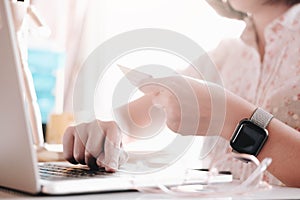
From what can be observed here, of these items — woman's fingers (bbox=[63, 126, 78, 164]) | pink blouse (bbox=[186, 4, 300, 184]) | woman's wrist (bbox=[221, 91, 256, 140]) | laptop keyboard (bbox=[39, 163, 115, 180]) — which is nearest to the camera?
laptop keyboard (bbox=[39, 163, 115, 180])

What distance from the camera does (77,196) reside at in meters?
0.60

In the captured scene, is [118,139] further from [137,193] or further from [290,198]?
[290,198]

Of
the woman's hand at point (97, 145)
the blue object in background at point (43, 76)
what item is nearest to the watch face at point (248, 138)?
the woman's hand at point (97, 145)

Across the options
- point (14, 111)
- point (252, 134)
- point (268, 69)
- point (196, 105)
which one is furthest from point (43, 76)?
point (14, 111)

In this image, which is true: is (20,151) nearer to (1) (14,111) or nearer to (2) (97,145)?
(1) (14,111)

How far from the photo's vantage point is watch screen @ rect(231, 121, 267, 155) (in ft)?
2.78

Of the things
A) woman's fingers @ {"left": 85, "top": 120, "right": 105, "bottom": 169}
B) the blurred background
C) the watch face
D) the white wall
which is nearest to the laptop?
woman's fingers @ {"left": 85, "top": 120, "right": 105, "bottom": 169}

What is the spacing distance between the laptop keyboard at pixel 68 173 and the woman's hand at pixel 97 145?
2 centimetres

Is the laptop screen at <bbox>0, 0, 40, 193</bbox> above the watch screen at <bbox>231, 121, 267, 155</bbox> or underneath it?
above

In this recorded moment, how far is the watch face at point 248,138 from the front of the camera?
846mm

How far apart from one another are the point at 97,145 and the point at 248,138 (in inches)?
11.1

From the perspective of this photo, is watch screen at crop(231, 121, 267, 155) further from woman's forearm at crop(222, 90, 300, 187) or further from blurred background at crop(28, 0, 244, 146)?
blurred background at crop(28, 0, 244, 146)

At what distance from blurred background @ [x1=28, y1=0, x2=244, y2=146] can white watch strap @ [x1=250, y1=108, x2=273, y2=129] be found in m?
0.95

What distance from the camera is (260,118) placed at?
0.88 m
